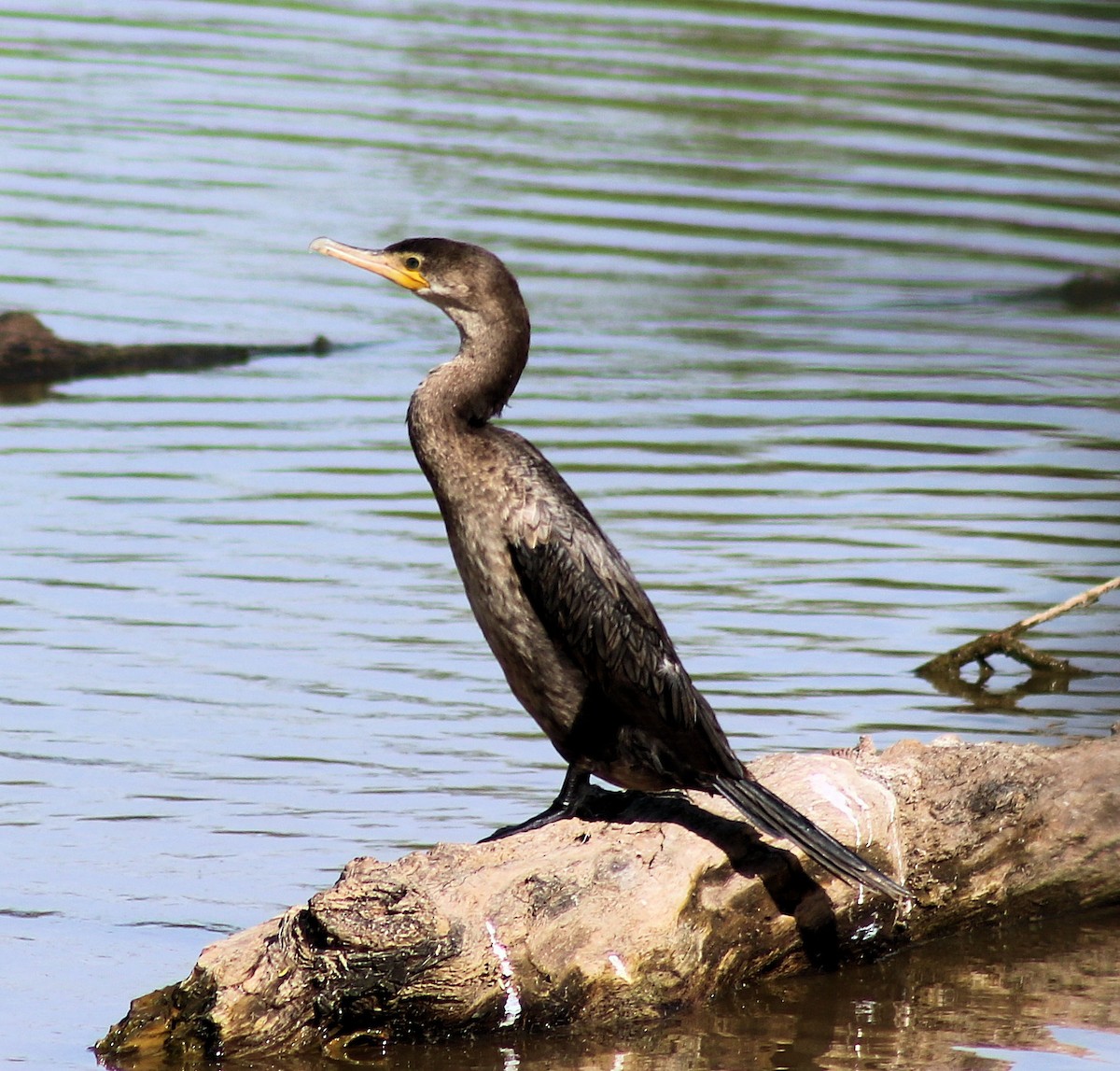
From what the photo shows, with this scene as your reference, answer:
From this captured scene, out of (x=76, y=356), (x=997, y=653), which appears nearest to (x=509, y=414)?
(x=76, y=356)

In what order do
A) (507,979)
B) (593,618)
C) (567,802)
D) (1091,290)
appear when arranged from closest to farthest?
1. (507,979)
2. (593,618)
3. (567,802)
4. (1091,290)

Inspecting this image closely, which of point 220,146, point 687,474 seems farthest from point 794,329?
point 220,146

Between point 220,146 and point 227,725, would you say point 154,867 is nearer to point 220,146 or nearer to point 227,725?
point 227,725

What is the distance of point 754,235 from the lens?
1498 centimetres

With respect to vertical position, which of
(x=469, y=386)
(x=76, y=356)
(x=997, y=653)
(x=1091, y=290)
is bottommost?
(x=469, y=386)

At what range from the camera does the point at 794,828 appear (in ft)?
17.4

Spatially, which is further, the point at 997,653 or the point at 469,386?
the point at 997,653

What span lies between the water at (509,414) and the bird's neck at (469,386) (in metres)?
1.20

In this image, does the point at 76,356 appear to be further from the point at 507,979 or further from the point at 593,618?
the point at 507,979

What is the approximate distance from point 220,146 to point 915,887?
1148cm

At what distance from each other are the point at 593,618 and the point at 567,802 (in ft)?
1.43

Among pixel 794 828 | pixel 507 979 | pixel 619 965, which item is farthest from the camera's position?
pixel 794 828

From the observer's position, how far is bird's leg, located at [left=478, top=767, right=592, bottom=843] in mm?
5473

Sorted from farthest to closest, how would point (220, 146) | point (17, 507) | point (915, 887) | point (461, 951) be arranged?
point (220, 146) < point (17, 507) < point (915, 887) < point (461, 951)
